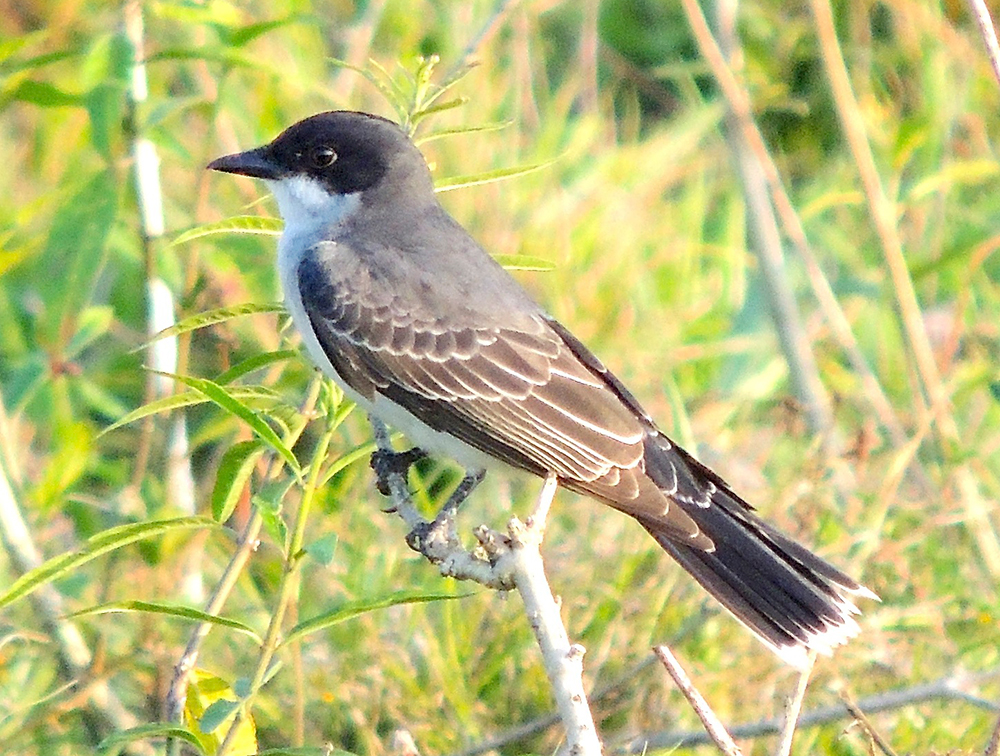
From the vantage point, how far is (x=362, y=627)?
15.1ft

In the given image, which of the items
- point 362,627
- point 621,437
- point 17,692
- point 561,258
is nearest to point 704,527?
point 621,437

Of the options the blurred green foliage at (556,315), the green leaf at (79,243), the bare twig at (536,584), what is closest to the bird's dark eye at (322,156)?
the blurred green foliage at (556,315)

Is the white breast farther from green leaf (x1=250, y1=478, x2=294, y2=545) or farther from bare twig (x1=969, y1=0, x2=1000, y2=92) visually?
bare twig (x1=969, y1=0, x2=1000, y2=92)

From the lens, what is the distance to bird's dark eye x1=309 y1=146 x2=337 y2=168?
14.4 ft

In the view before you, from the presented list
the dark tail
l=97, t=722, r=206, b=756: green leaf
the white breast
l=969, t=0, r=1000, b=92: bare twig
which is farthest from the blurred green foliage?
l=969, t=0, r=1000, b=92: bare twig

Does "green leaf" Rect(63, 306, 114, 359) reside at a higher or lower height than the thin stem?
higher

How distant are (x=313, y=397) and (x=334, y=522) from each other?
5.24ft

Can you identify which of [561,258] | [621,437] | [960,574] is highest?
[561,258]

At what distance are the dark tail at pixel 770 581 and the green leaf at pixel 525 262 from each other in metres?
0.81

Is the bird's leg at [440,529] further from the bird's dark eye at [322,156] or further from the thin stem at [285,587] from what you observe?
the bird's dark eye at [322,156]

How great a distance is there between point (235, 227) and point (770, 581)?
5.20ft

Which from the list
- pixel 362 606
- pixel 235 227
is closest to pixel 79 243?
pixel 235 227

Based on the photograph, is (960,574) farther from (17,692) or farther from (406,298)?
(17,692)

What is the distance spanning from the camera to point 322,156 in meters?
4.40
